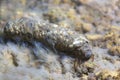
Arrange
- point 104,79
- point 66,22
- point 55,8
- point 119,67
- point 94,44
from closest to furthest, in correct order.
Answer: point 104,79 → point 119,67 → point 94,44 → point 66,22 → point 55,8

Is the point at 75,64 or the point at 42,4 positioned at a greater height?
the point at 42,4

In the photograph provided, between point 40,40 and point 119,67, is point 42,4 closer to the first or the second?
point 40,40

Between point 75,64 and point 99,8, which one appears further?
point 99,8

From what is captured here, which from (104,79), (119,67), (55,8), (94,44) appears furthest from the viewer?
(55,8)

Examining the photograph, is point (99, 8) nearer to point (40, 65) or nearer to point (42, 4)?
point (42, 4)

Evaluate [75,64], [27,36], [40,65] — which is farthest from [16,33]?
[75,64]

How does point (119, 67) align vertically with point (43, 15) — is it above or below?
below

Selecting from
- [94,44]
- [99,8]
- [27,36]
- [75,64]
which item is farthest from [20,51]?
[99,8]

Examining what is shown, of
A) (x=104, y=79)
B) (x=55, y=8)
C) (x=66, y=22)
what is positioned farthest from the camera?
(x=55, y=8)

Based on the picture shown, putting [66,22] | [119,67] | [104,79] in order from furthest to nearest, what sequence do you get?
1. [66,22]
2. [119,67]
3. [104,79]
